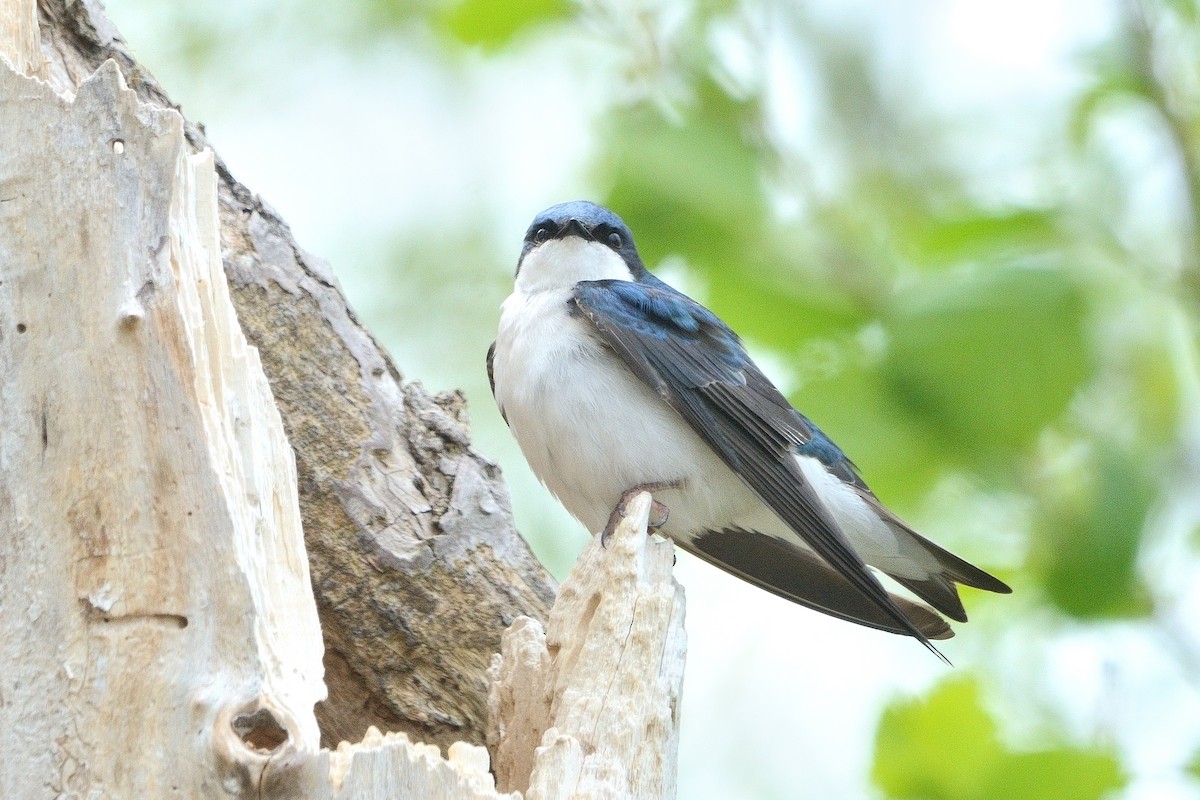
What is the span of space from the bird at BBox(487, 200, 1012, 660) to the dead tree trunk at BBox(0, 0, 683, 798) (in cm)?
90

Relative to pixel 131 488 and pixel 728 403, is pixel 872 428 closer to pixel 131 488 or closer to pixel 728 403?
pixel 728 403

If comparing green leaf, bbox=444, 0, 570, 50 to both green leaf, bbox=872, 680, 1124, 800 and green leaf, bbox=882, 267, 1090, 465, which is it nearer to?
green leaf, bbox=882, 267, 1090, 465

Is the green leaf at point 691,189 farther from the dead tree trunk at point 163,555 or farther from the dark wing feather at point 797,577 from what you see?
the dead tree trunk at point 163,555

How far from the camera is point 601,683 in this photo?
2.09 m

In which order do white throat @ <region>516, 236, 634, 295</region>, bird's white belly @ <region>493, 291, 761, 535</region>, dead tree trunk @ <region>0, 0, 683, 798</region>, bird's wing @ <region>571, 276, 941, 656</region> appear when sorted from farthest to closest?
white throat @ <region>516, 236, 634, 295</region>, bird's white belly @ <region>493, 291, 761, 535</region>, bird's wing @ <region>571, 276, 941, 656</region>, dead tree trunk @ <region>0, 0, 683, 798</region>

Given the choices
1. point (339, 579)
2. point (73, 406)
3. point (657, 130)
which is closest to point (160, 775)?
point (73, 406)

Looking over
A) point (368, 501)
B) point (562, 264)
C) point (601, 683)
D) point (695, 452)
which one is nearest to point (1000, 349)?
point (695, 452)

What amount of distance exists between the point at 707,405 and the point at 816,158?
2.89 feet

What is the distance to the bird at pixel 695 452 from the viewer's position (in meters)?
3.25

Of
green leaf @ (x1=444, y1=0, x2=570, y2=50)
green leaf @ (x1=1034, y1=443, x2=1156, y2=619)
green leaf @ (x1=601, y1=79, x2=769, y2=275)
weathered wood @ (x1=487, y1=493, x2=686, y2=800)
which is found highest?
green leaf @ (x1=444, y1=0, x2=570, y2=50)

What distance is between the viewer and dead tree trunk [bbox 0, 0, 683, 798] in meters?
1.70

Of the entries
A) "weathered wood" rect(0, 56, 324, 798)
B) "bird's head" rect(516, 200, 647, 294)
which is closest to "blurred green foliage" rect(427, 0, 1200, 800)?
"bird's head" rect(516, 200, 647, 294)

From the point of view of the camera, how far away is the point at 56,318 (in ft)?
6.16

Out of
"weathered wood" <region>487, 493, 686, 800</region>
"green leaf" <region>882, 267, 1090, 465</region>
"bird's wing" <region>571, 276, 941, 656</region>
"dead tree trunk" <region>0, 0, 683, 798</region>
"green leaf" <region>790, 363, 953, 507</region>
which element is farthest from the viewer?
"bird's wing" <region>571, 276, 941, 656</region>
